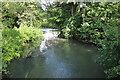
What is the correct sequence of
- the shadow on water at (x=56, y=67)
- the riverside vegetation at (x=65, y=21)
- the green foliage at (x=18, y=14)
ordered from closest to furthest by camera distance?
the shadow on water at (x=56, y=67)
the riverside vegetation at (x=65, y=21)
the green foliage at (x=18, y=14)

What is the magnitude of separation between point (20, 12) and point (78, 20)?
4906 mm

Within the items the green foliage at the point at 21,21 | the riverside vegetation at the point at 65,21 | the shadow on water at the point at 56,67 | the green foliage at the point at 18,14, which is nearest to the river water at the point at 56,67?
the shadow on water at the point at 56,67

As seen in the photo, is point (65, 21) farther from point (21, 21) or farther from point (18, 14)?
point (18, 14)

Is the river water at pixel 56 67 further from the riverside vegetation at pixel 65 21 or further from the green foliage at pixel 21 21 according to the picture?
the green foliage at pixel 21 21

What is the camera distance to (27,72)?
5.08 m

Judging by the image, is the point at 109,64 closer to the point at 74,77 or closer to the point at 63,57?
the point at 74,77

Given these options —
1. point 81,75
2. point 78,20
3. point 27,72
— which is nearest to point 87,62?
point 81,75

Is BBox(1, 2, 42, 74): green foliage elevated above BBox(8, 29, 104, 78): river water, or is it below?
above

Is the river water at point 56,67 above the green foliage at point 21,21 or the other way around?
the other way around

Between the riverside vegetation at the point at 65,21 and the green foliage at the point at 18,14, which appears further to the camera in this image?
the green foliage at the point at 18,14

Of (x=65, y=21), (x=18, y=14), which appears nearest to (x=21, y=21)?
(x=18, y=14)

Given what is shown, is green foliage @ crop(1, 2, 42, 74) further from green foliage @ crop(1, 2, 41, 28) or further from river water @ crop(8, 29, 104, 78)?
river water @ crop(8, 29, 104, 78)

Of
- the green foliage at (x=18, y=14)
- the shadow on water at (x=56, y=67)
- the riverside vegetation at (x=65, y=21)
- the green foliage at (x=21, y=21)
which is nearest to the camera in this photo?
the shadow on water at (x=56, y=67)

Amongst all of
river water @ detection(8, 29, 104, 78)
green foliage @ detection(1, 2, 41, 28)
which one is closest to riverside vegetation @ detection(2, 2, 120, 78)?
green foliage @ detection(1, 2, 41, 28)
